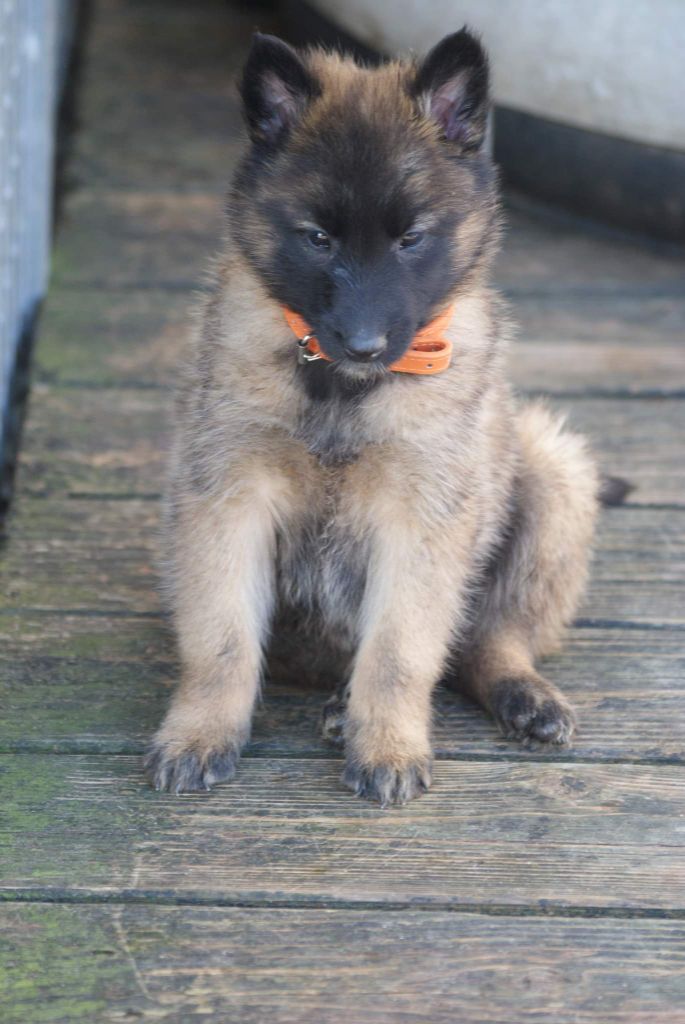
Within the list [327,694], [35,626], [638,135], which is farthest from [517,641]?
[638,135]

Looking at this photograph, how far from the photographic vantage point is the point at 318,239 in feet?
8.29

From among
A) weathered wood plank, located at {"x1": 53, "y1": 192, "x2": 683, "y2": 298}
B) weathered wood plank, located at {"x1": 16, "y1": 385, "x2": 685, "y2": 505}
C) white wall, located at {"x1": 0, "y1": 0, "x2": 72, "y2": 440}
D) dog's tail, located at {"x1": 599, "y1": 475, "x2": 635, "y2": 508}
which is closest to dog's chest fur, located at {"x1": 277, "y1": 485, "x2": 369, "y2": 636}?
dog's tail, located at {"x1": 599, "y1": 475, "x2": 635, "y2": 508}

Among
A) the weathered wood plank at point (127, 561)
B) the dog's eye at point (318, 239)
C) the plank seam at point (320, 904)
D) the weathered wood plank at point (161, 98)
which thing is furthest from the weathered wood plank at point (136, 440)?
the weathered wood plank at point (161, 98)

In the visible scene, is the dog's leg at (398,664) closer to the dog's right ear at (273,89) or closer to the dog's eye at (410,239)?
the dog's eye at (410,239)

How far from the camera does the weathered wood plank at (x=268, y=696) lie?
113 inches

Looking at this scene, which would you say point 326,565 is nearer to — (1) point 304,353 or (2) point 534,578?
(1) point 304,353

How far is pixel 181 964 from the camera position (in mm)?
2264

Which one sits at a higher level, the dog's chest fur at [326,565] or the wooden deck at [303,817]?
the dog's chest fur at [326,565]

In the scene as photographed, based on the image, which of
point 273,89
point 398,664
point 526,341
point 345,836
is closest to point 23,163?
point 526,341

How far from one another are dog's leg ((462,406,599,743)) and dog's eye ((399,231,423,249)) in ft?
2.72

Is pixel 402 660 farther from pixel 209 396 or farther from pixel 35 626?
pixel 35 626

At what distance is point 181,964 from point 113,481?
1.86 meters

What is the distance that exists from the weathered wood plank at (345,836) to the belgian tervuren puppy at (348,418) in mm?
78

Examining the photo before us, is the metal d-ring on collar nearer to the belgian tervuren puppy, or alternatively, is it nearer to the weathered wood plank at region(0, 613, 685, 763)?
the belgian tervuren puppy
